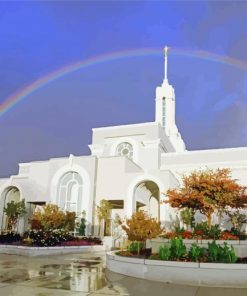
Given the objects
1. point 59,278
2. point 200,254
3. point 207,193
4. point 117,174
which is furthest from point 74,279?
point 117,174

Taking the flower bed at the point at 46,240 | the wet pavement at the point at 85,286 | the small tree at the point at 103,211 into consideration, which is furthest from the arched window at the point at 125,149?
the wet pavement at the point at 85,286

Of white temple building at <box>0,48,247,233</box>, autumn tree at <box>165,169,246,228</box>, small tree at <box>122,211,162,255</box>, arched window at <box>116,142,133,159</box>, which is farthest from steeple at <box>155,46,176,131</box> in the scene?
small tree at <box>122,211,162,255</box>

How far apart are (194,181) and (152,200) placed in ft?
60.7

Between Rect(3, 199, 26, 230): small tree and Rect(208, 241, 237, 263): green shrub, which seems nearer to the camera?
Rect(208, 241, 237, 263): green shrub

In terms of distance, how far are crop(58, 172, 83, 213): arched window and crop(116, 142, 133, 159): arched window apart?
8330mm

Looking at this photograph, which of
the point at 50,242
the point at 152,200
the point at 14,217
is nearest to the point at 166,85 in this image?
the point at 152,200

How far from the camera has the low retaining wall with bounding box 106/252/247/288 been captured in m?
9.01

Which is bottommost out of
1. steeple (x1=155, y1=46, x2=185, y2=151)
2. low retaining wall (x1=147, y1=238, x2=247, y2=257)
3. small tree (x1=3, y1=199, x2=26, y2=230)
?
low retaining wall (x1=147, y1=238, x2=247, y2=257)

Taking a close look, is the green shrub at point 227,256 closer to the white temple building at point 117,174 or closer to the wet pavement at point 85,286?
the wet pavement at point 85,286

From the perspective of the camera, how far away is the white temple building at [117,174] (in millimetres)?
28938

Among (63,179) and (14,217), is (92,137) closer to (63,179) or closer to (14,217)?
(63,179)

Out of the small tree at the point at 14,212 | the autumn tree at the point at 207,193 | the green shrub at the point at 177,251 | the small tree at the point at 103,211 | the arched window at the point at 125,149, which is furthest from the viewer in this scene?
the arched window at the point at 125,149

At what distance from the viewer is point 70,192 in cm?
3047

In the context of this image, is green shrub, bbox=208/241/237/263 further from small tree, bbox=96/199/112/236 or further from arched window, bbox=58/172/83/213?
arched window, bbox=58/172/83/213
